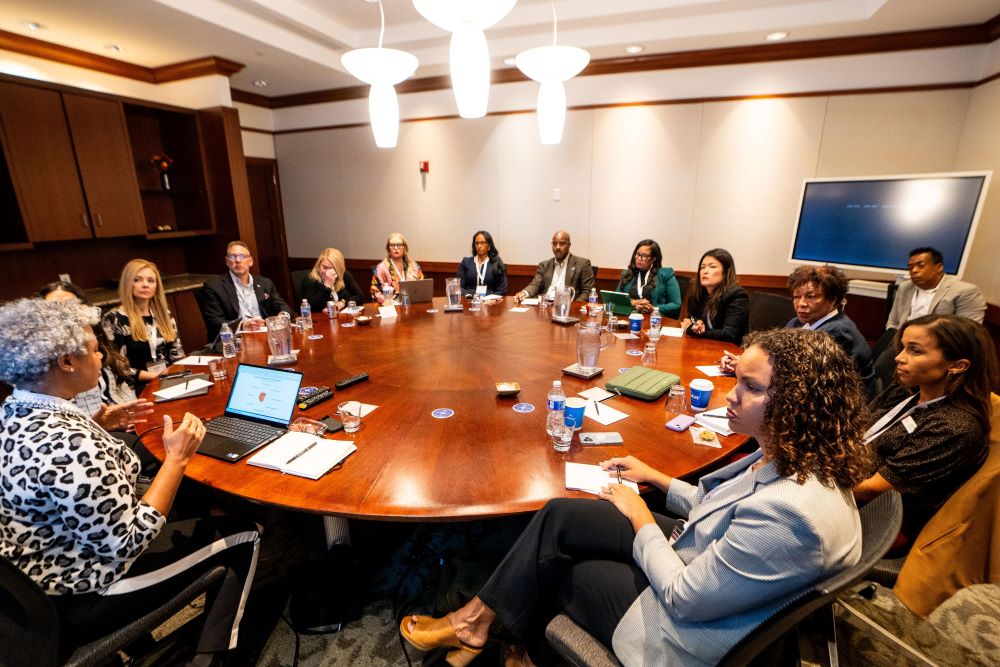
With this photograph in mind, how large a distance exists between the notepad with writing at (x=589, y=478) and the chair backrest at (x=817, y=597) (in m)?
0.54

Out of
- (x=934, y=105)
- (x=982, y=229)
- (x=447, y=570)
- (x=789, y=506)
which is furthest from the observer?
(x=934, y=105)

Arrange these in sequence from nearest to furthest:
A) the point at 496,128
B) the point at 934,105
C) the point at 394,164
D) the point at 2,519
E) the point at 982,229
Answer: the point at 2,519, the point at 982,229, the point at 934,105, the point at 496,128, the point at 394,164

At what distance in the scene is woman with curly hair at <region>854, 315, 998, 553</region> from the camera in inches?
56.5

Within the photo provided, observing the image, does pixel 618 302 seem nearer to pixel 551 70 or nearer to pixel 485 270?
pixel 551 70

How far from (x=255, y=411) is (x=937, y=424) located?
2.38 meters

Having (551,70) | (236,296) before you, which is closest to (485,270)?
(236,296)

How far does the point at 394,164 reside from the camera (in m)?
5.92

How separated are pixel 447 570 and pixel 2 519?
138cm

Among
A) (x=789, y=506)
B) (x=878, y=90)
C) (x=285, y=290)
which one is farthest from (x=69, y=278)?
(x=878, y=90)

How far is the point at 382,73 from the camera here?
7.72ft

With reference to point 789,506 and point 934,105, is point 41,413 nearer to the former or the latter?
point 789,506

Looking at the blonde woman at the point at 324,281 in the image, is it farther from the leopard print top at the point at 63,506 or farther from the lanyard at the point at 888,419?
the lanyard at the point at 888,419

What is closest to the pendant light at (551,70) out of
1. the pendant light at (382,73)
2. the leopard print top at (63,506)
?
the pendant light at (382,73)

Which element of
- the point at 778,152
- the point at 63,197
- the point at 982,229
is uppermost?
the point at 778,152
